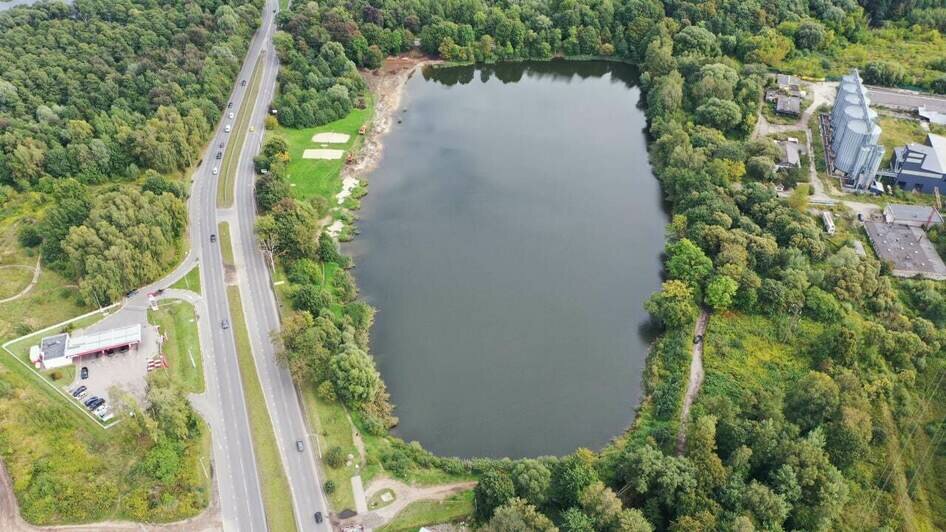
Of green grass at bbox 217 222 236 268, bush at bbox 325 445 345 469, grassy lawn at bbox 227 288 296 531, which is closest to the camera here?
grassy lawn at bbox 227 288 296 531

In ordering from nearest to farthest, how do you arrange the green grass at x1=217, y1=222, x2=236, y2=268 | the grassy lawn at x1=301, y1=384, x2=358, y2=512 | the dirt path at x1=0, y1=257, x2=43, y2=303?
the grassy lawn at x1=301, y1=384, x2=358, y2=512
the dirt path at x1=0, y1=257, x2=43, y2=303
the green grass at x1=217, y1=222, x2=236, y2=268

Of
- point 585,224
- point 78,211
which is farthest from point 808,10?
point 78,211

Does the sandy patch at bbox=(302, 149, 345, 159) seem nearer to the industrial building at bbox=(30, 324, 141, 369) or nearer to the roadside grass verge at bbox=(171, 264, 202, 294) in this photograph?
the roadside grass verge at bbox=(171, 264, 202, 294)

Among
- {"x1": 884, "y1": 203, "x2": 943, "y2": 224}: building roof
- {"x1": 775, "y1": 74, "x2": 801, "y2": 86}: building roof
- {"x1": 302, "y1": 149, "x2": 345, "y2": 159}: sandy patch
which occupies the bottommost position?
{"x1": 302, "y1": 149, "x2": 345, "y2": 159}: sandy patch

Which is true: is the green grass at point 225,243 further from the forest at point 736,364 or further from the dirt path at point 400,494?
the dirt path at point 400,494

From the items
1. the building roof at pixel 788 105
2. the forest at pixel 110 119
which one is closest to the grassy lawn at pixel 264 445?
the forest at pixel 110 119

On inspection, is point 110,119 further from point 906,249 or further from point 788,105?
point 906,249

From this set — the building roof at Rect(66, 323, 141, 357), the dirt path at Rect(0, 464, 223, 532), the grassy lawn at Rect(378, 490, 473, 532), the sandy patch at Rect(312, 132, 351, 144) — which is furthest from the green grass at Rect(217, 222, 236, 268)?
the grassy lawn at Rect(378, 490, 473, 532)
